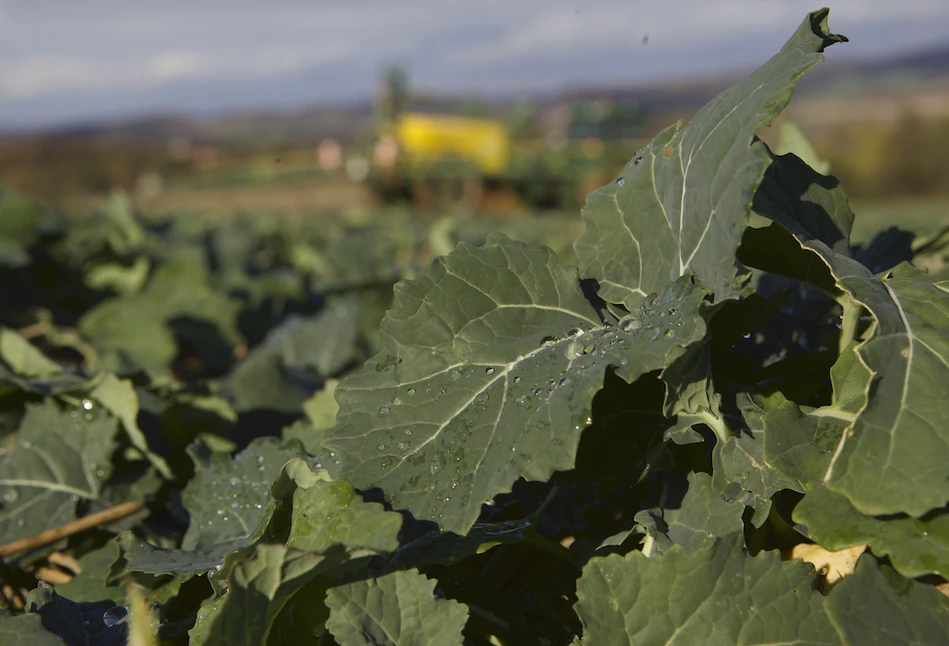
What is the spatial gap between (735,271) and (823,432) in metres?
0.24

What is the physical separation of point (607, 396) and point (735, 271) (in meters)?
0.25

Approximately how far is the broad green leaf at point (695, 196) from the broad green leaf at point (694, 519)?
0.27m

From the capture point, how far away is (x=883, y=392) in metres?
0.93

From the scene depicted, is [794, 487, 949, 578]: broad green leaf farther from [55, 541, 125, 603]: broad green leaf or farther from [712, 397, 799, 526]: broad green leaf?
[55, 541, 125, 603]: broad green leaf

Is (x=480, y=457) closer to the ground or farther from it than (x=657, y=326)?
closer to the ground

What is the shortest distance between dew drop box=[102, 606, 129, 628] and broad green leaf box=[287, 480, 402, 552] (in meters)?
0.32

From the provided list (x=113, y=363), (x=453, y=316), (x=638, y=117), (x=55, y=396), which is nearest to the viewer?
(x=453, y=316)

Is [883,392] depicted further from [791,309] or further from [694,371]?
[791,309]

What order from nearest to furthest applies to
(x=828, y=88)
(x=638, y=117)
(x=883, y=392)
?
(x=883, y=392), (x=638, y=117), (x=828, y=88)

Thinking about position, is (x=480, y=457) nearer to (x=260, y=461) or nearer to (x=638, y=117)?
(x=260, y=461)

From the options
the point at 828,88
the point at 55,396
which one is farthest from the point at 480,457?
the point at 828,88

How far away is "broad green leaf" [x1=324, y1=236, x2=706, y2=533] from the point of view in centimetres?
101

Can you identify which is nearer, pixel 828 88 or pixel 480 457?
pixel 480 457

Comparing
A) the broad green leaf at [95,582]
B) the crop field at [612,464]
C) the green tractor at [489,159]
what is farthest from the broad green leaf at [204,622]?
the green tractor at [489,159]
